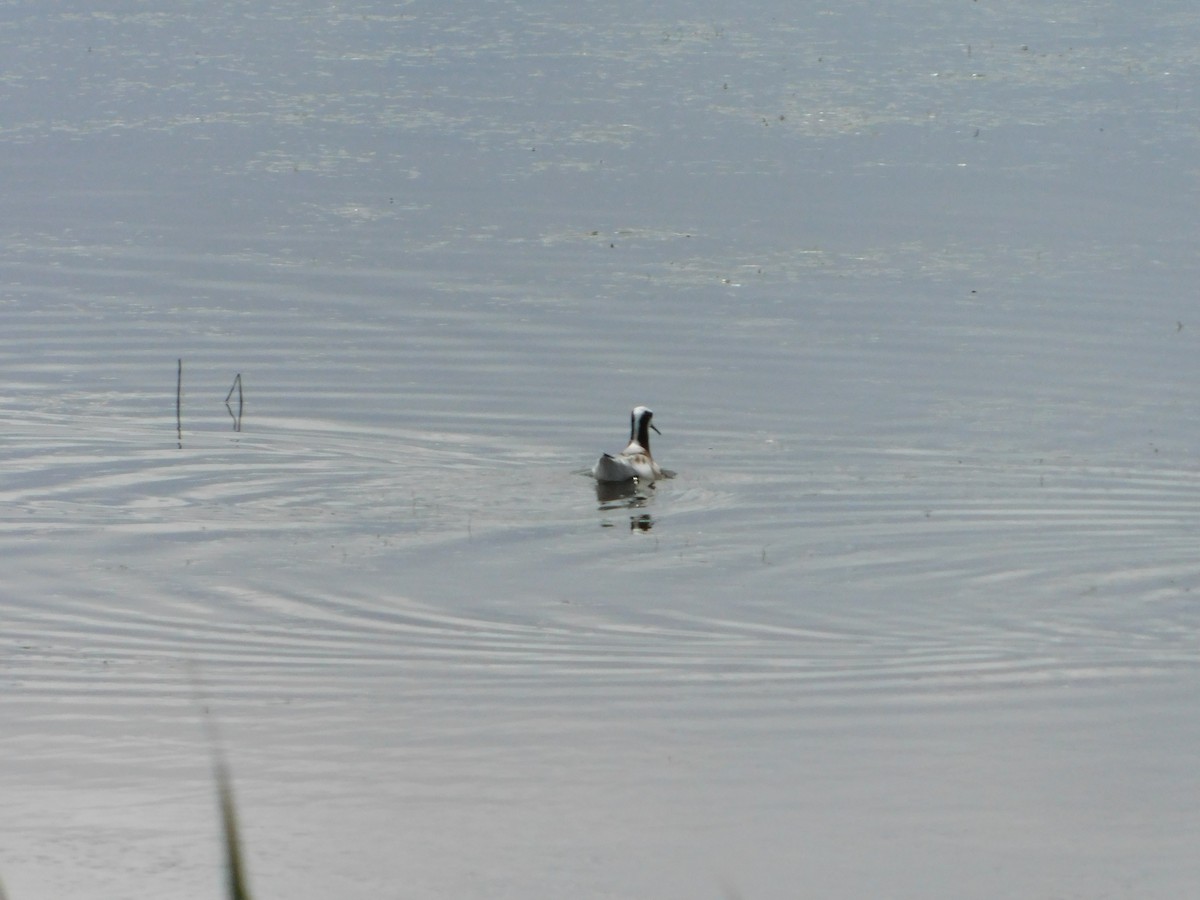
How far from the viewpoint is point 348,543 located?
12883mm

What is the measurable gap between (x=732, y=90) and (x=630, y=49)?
457 centimetres

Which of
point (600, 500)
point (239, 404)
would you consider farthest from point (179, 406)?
point (600, 500)

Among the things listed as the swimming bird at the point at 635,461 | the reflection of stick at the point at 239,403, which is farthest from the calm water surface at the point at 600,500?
the swimming bird at the point at 635,461

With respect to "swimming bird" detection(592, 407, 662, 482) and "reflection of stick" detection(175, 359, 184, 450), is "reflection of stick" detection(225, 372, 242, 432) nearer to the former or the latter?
"reflection of stick" detection(175, 359, 184, 450)

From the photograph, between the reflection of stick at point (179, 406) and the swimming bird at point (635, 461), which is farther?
the reflection of stick at point (179, 406)

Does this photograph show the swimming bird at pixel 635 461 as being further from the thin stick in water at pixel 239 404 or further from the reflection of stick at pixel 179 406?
the reflection of stick at pixel 179 406

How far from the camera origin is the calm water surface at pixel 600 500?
8.26m

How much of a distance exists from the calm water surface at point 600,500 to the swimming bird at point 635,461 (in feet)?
0.96

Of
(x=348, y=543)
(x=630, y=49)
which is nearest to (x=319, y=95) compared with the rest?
(x=630, y=49)

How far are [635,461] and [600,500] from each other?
59 centimetres

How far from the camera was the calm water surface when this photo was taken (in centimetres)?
826

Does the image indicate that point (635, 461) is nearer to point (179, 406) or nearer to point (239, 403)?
point (239, 403)

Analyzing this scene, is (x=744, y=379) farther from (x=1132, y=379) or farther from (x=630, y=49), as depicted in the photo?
(x=630, y=49)

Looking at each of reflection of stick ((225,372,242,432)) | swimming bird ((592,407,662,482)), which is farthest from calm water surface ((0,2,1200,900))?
swimming bird ((592,407,662,482))
